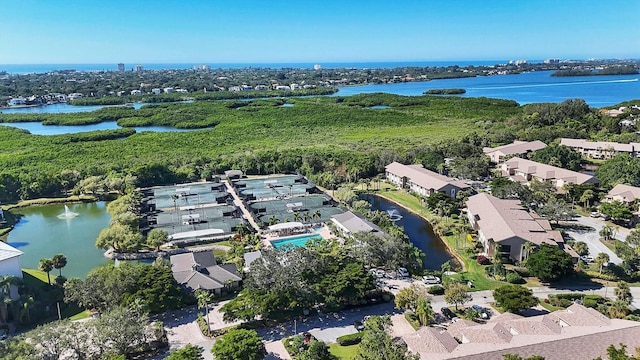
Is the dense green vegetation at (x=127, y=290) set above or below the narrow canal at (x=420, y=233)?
above

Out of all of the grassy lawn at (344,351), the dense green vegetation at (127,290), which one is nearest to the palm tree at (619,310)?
the grassy lawn at (344,351)

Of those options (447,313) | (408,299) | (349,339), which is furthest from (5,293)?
(447,313)

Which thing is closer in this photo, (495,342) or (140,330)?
(495,342)

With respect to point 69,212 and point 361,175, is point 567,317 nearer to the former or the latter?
point 361,175

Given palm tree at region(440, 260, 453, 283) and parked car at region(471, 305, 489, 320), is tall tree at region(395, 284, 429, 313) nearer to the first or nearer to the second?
parked car at region(471, 305, 489, 320)

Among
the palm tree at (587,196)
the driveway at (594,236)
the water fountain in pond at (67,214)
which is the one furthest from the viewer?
the water fountain in pond at (67,214)

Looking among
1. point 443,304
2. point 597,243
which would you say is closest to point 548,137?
point 597,243

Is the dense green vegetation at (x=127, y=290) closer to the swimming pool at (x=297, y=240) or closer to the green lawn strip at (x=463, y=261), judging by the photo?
the swimming pool at (x=297, y=240)
